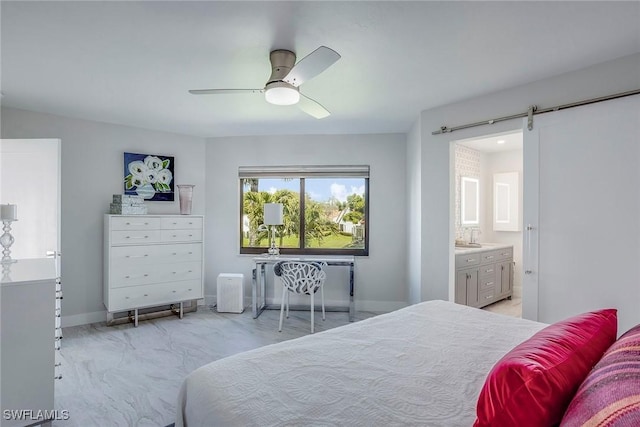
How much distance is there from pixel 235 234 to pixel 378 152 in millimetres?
2339

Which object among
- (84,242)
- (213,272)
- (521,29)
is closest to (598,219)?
(521,29)

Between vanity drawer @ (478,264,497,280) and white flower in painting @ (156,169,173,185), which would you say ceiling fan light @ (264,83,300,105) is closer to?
white flower in painting @ (156,169,173,185)

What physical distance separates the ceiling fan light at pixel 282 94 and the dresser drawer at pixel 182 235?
2522mm

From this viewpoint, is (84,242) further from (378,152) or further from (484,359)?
(484,359)

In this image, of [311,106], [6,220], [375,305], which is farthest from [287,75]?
[375,305]

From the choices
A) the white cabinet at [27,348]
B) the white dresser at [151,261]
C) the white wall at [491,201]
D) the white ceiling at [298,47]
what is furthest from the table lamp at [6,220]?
the white wall at [491,201]

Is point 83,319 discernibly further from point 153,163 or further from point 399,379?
point 399,379

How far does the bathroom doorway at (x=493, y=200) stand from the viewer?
4.91 meters

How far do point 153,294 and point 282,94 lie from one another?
9.80 ft

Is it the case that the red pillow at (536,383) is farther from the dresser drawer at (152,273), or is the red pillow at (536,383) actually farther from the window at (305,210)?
the dresser drawer at (152,273)

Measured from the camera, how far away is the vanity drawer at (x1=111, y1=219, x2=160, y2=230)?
12.2 ft

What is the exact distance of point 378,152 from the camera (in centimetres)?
455

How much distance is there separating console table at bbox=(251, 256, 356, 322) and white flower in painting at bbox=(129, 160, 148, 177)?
1.85 metres

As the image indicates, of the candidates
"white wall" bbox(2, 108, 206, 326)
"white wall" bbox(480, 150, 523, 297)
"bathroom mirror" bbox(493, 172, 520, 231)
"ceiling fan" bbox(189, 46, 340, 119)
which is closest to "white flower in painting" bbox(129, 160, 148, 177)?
"white wall" bbox(2, 108, 206, 326)
